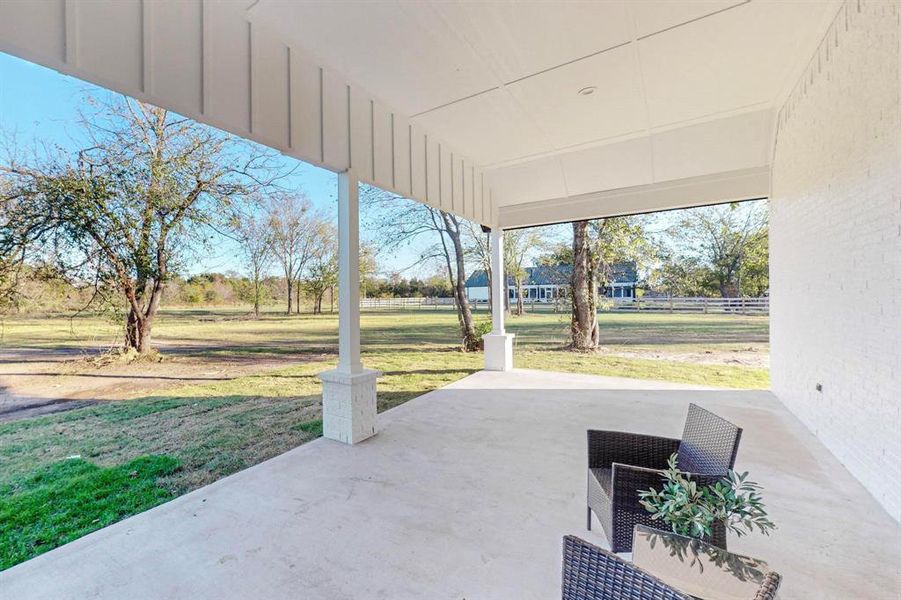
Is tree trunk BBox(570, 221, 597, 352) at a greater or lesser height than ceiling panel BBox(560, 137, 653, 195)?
lesser

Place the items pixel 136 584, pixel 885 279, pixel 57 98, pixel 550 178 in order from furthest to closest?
pixel 550 178 → pixel 57 98 → pixel 885 279 → pixel 136 584

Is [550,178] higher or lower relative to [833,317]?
higher

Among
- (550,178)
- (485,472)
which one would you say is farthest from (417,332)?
(485,472)

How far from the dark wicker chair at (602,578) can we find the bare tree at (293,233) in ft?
16.0

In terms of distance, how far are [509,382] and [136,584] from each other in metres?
4.86

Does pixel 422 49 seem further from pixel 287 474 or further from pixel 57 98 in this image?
pixel 287 474

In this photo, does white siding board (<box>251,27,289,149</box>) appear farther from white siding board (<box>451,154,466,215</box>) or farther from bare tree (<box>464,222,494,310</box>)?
bare tree (<box>464,222,494,310</box>)

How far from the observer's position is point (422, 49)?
10.4 feet

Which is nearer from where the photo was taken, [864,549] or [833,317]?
[864,549]

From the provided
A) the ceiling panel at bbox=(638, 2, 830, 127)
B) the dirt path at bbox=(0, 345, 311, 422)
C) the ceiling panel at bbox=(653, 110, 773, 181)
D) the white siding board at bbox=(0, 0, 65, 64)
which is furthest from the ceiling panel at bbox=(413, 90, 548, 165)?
the dirt path at bbox=(0, 345, 311, 422)

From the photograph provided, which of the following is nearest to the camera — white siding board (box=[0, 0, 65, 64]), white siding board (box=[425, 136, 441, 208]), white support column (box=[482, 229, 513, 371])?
white siding board (box=[0, 0, 65, 64])

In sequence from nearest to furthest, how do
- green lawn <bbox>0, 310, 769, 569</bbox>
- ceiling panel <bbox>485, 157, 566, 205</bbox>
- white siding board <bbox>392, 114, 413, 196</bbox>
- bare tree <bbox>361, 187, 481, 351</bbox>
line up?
1. green lawn <bbox>0, 310, 769, 569</bbox>
2. white siding board <bbox>392, 114, 413, 196</bbox>
3. ceiling panel <bbox>485, 157, 566, 205</bbox>
4. bare tree <bbox>361, 187, 481, 351</bbox>

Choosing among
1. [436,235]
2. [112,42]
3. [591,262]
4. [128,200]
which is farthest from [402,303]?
[112,42]

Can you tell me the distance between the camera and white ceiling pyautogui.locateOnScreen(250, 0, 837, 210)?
2.80 metres
